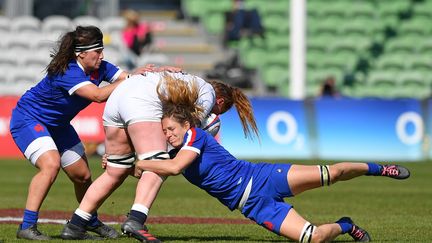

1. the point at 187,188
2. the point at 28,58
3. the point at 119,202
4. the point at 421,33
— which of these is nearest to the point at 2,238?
the point at 119,202

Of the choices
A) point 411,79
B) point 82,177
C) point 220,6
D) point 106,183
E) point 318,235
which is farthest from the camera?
point 220,6

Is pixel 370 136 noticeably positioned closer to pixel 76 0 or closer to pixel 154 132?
pixel 76 0

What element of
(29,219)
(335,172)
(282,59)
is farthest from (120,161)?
(282,59)

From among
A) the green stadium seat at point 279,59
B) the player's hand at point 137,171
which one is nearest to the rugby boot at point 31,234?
the player's hand at point 137,171

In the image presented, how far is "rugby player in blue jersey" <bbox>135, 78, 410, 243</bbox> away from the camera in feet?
27.2

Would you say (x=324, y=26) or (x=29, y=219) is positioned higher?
(x=29, y=219)

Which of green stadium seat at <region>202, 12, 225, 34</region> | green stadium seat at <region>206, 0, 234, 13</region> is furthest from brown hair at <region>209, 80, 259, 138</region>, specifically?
green stadium seat at <region>206, 0, 234, 13</region>

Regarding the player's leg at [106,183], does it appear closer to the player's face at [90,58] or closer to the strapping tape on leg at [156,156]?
the strapping tape on leg at [156,156]

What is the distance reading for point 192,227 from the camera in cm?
1047

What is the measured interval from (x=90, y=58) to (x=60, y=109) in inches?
22.2

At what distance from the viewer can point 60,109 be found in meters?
9.34

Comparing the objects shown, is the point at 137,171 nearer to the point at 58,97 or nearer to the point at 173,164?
the point at 173,164

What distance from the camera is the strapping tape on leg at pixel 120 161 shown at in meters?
8.89

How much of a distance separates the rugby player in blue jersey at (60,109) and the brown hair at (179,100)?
497 millimetres
